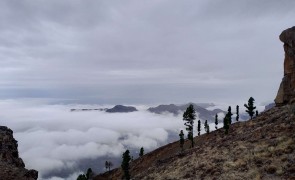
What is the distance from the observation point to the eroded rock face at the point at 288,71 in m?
82.1

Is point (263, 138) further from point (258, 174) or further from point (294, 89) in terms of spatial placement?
point (294, 89)

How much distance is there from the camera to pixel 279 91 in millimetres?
86688

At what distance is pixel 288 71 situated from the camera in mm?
83750

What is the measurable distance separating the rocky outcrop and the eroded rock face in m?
62.7

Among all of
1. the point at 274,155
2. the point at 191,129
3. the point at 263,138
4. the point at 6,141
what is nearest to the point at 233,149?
the point at 263,138

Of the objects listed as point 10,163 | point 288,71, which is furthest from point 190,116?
point 10,163

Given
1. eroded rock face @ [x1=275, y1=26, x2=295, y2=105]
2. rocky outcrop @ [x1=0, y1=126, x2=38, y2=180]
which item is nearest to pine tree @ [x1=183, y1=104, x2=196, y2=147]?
Result: eroded rock face @ [x1=275, y1=26, x2=295, y2=105]

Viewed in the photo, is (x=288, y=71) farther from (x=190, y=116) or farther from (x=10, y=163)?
(x=10, y=163)

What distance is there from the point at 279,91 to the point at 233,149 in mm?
40016

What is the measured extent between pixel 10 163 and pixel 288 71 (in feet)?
222

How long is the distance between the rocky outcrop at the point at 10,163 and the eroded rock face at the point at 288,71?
62.7 meters

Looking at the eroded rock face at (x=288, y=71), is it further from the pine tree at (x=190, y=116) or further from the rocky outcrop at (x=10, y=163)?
A: the rocky outcrop at (x=10, y=163)

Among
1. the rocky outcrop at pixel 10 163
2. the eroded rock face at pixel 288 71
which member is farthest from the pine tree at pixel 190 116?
the rocky outcrop at pixel 10 163

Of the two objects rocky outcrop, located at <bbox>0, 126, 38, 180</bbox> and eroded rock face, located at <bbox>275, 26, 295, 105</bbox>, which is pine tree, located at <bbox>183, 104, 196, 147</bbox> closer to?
eroded rock face, located at <bbox>275, 26, 295, 105</bbox>
